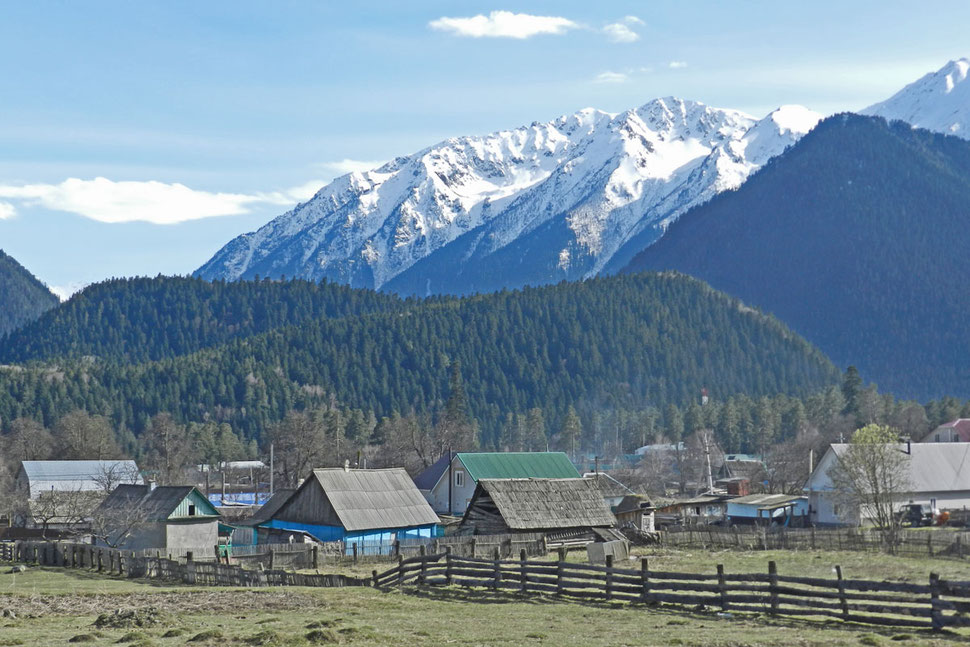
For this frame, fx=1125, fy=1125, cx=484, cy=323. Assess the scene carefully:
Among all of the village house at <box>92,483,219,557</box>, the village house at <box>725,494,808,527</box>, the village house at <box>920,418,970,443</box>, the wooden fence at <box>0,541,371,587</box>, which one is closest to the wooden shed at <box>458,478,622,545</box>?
the village house at <box>92,483,219,557</box>

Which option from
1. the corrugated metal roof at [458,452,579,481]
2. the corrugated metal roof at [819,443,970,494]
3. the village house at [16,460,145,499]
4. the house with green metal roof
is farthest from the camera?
the village house at [16,460,145,499]

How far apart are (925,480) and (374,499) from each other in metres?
47.8

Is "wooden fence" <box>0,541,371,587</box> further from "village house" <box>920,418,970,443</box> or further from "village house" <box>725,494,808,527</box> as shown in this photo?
"village house" <box>920,418,970,443</box>

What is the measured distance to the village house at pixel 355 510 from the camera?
67.1m

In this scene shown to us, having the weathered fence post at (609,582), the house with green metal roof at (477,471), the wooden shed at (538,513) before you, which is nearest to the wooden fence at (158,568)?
the weathered fence post at (609,582)

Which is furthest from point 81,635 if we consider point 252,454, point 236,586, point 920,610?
point 252,454

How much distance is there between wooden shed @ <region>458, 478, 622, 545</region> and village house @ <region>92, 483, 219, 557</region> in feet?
53.0

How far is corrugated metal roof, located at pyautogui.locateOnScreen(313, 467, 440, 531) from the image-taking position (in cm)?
6744

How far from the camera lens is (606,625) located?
98.7 feet

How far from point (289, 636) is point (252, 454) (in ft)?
534

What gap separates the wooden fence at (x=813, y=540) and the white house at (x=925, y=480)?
59.7ft

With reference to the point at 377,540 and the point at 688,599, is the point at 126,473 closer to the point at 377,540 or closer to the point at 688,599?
the point at 377,540

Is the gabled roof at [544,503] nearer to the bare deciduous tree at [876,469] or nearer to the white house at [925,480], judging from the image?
the bare deciduous tree at [876,469]

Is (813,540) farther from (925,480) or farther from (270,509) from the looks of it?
(270,509)
